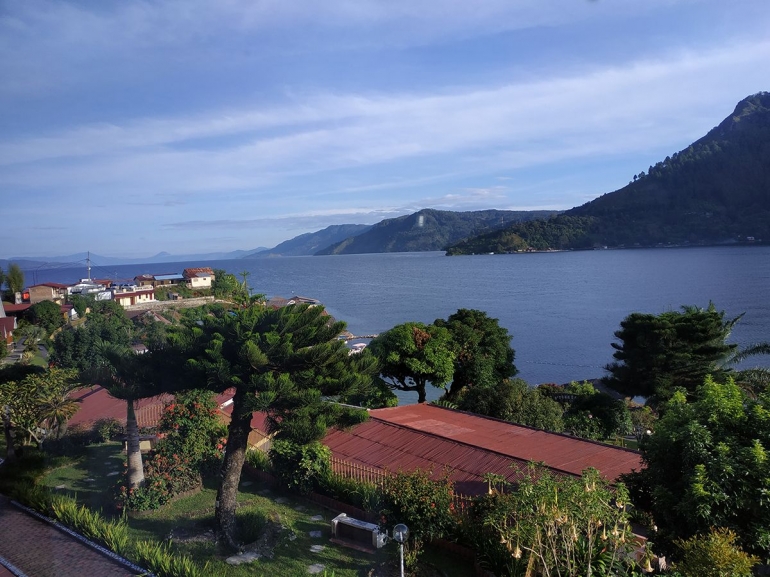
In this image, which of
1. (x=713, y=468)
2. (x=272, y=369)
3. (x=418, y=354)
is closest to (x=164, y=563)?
(x=272, y=369)

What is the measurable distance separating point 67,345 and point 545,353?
86.1 ft

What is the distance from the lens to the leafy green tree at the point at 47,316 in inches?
1411

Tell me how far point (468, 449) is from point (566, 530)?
13.9 ft

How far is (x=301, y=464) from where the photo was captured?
8.62m

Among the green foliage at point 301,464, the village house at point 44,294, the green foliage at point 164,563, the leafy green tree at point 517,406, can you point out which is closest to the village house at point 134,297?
the village house at point 44,294

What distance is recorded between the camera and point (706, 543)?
4.75m

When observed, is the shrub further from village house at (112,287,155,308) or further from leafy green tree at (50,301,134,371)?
village house at (112,287,155,308)

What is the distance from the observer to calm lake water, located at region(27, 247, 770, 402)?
3762 centimetres

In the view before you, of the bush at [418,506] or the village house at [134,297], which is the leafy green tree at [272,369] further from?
the village house at [134,297]

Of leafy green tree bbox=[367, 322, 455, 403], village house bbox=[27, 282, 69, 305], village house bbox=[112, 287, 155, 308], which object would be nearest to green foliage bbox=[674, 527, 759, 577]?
leafy green tree bbox=[367, 322, 455, 403]

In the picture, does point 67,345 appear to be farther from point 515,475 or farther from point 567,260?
point 567,260

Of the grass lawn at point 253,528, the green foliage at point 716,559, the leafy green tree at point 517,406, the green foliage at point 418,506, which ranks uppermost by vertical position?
the green foliage at point 716,559

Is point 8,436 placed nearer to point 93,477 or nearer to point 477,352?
point 93,477

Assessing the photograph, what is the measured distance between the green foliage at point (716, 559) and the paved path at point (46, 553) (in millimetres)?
5458
